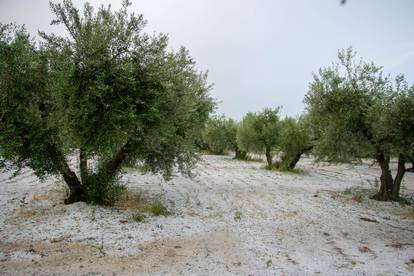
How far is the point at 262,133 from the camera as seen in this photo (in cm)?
3262

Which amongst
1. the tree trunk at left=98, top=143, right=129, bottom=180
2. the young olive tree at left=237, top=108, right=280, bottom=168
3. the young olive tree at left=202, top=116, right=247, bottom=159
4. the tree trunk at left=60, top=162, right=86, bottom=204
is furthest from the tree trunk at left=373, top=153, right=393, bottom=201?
the young olive tree at left=202, top=116, right=247, bottom=159

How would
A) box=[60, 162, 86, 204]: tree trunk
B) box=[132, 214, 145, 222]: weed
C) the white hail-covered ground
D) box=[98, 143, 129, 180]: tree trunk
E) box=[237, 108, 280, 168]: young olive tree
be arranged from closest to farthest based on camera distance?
the white hail-covered ground → box=[132, 214, 145, 222]: weed → box=[60, 162, 86, 204]: tree trunk → box=[98, 143, 129, 180]: tree trunk → box=[237, 108, 280, 168]: young olive tree

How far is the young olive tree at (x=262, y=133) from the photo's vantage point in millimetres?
32438

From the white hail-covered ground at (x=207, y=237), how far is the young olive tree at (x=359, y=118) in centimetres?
227

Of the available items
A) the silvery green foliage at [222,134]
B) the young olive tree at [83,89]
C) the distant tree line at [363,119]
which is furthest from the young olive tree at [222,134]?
the young olive tree at [83,89]

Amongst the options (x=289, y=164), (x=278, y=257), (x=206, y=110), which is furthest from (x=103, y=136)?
(x=289, y=164)

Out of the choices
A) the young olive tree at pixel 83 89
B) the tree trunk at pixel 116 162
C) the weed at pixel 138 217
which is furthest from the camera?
the tree trunk at pixel 116 162

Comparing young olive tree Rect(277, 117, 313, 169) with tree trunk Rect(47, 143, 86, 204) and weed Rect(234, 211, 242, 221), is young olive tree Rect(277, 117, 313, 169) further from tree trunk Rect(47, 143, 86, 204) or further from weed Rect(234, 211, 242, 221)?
tree trunk Rect(47, 143, 86, 204)

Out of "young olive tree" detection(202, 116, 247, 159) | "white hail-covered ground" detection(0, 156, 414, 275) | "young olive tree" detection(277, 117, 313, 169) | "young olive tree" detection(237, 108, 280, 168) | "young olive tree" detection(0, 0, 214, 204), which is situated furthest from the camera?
"young olive tree" detection(202, 116, 247, 159)

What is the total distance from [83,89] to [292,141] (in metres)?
22.6

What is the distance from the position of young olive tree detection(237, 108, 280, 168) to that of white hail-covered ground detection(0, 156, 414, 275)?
16.3 m

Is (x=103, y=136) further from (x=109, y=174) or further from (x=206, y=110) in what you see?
(x=206, y=110)

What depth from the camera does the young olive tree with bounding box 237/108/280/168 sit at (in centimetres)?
3244

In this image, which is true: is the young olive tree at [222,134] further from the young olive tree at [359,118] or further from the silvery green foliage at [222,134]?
the young olive tree at [359,118]
